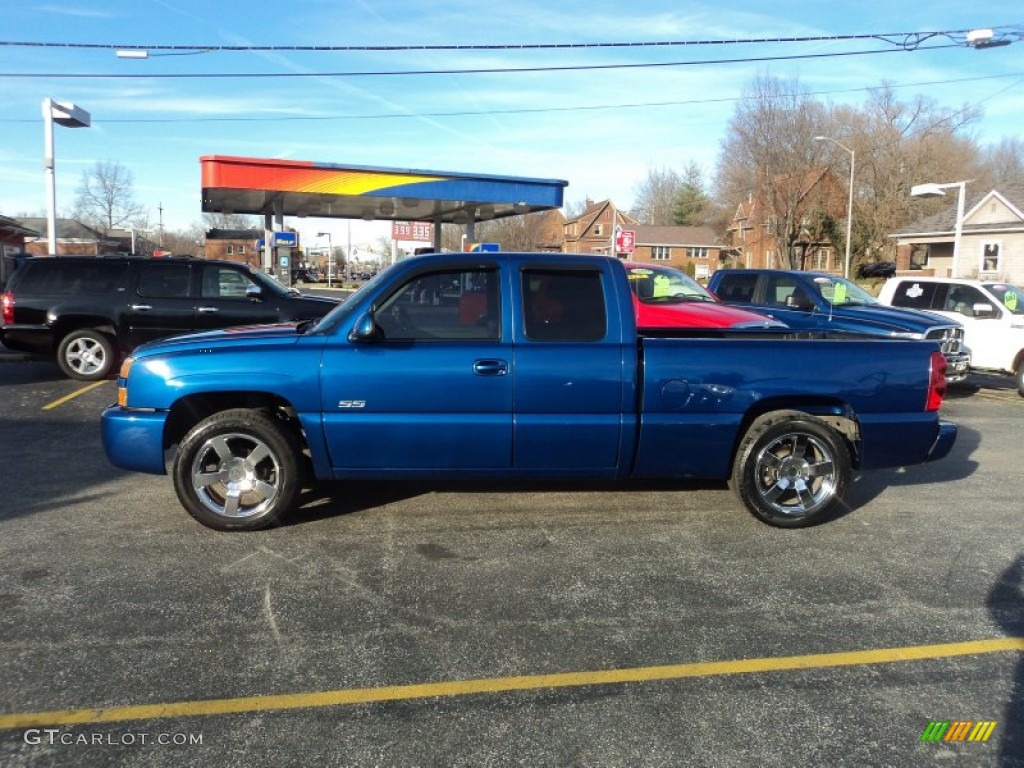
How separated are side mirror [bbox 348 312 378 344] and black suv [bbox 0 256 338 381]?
6.55 metres

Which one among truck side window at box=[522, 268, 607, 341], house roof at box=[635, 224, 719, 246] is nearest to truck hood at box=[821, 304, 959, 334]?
truck side window at box=[522, 268, 607, 341]

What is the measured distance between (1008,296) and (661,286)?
6.66m

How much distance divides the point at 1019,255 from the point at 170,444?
128 ft

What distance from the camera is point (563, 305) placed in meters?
4.95

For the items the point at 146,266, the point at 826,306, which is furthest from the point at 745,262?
the point at 146,266

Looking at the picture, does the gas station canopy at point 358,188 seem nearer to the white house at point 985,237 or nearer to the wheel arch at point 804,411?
the wheel arch at point 804,411

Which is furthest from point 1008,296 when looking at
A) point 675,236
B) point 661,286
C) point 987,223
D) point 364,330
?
point 675,236

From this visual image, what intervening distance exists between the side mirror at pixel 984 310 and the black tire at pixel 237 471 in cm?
1162

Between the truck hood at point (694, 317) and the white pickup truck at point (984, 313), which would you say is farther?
the white pickup truck at point (984, 313)

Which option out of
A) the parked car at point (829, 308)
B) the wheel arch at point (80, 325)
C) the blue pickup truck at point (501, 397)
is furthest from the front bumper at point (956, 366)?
the wheel arch at point (80, 325)

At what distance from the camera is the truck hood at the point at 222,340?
4875 millimetres

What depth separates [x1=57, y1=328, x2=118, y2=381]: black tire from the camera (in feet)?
35.6

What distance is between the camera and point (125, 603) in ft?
12.6

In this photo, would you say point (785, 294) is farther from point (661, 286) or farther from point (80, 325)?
point (80, 325)
